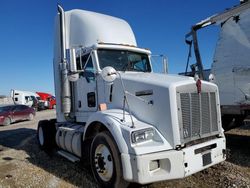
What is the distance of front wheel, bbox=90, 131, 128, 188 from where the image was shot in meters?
4.50

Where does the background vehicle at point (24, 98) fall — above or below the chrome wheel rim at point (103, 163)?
above

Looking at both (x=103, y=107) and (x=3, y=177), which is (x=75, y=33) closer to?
A: (x=103, y=107)

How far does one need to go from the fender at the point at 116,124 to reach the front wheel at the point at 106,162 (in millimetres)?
214

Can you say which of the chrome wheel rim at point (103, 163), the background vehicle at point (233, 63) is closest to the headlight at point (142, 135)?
the chrome wheel rim at point (103, 163)

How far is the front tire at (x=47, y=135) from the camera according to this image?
8.37m

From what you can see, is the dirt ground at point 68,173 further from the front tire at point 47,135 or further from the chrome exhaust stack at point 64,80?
the chrome exhaust stack at point 64,80

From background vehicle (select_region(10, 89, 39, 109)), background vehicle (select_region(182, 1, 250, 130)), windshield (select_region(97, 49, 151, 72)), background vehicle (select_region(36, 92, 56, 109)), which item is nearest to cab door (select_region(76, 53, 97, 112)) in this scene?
windshield (select_region(97, 49, 151, 72))

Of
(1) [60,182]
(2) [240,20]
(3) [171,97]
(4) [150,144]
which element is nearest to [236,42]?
(2) [240,20]

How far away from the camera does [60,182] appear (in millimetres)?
5531

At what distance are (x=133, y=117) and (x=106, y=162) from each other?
0.95m

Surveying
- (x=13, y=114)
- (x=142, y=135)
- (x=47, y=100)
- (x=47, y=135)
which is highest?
(x=47, y=100)

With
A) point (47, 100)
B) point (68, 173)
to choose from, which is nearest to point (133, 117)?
point (68, 173)

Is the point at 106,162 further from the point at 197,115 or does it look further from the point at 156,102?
the point at 197,115

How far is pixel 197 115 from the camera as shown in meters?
4.79
